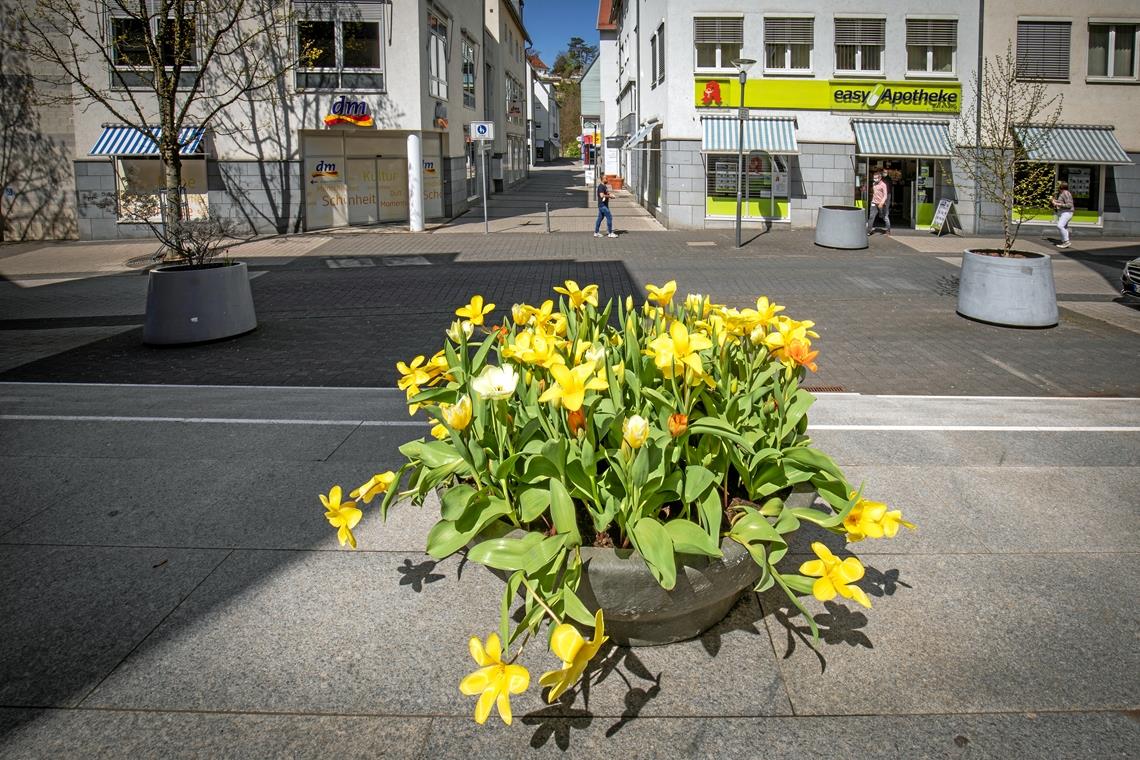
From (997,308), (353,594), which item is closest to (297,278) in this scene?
(997,308)

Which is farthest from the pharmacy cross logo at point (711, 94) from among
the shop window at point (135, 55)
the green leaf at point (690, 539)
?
the green leaf at point (690, 539)

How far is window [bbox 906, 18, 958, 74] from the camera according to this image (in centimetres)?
2611

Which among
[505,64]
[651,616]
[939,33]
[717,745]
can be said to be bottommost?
[717,745]

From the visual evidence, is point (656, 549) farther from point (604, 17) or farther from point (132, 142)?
point (604, 17)

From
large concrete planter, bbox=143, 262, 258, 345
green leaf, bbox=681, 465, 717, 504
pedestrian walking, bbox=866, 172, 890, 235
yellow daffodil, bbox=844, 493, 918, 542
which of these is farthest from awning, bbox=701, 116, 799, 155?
green leaf, bbox=681, 465, 717, 504

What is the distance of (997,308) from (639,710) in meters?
10.5

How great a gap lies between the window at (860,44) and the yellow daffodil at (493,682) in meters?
26.8

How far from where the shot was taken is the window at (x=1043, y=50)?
2595 cm

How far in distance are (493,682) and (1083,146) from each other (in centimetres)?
2840

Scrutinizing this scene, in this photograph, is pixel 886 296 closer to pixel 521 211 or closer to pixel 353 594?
pixel 353 594

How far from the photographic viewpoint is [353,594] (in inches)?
151

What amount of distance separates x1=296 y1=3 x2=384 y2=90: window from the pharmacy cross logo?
363 inches

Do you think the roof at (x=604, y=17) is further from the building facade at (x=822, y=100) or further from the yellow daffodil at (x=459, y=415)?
the yellow daffodil at (x=459, y=415)

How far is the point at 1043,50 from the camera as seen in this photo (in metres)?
26.0
